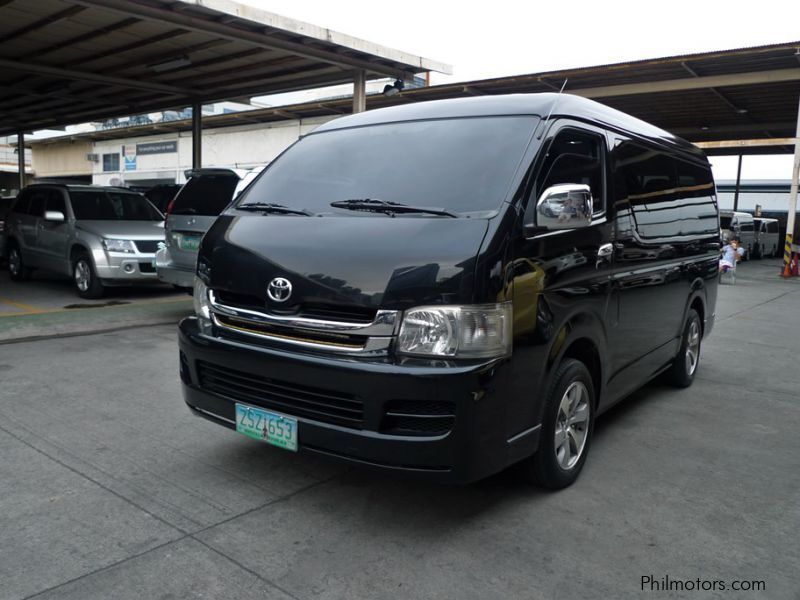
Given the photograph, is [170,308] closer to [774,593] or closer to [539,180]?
[539,180]

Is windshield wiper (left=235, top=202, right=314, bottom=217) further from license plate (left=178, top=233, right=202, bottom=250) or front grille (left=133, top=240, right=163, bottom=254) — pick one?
front grille (left=133, top=240, right=163, bottom=254)

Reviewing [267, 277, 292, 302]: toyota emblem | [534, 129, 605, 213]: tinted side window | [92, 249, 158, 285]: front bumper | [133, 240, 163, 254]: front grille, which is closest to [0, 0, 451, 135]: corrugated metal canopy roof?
[133, 240, 163, 254]: front grille

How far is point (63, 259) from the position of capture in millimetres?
10094

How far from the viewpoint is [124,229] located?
9.64m

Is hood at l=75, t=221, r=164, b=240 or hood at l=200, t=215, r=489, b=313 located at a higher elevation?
hood at l=200, t=215, r=489, b=313

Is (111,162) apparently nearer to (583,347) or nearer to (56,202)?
(56,202)

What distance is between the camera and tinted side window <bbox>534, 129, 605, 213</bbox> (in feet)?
11.0

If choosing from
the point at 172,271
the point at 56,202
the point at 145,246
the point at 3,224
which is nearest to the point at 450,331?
the point at 172,271

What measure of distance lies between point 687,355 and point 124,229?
24.8ft

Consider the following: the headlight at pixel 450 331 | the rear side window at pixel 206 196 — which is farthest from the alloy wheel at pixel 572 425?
the rear side window at pixel 206 196

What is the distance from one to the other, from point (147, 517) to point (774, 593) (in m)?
2.72

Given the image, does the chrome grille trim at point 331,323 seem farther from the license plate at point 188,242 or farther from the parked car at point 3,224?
the parked car at point 3,224

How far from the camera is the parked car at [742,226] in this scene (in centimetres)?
2436

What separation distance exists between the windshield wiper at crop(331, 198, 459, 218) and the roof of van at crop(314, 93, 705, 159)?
0.75 m
